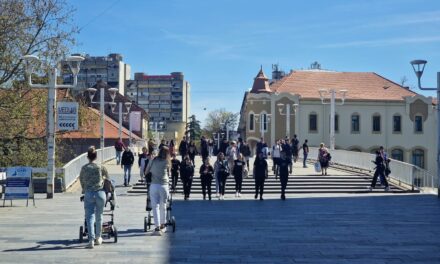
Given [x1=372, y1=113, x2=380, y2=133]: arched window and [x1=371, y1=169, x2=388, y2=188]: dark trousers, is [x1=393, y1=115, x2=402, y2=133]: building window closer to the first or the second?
[x1=372, y1=113, x2=380, y2=133]: arched window

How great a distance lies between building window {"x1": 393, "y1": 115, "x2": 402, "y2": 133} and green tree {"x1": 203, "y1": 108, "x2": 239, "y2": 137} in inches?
1959

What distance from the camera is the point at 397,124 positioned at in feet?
235

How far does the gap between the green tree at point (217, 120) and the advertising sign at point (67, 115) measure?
97871 millimetres

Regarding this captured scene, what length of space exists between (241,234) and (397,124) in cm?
6322

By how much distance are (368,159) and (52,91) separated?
18277 mm

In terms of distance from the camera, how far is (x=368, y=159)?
104 feet

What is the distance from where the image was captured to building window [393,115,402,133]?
2815 inches

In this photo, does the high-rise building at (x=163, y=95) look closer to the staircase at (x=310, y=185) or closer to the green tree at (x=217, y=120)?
the green tree at (x=217, y=120)

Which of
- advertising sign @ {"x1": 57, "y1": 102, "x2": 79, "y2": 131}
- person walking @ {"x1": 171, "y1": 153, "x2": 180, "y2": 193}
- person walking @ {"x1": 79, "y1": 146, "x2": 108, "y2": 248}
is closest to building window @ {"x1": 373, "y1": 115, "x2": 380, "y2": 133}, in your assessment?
A: person walking @ {"x1": 171, "y1": 153, "x2": 180, "y2": 193}

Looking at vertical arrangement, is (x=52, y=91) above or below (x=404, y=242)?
above

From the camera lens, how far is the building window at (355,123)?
234 ft

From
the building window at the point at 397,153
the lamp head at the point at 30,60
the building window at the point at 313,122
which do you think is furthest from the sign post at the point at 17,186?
the building window at the point at 397,153

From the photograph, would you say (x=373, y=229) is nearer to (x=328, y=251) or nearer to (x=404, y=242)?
(x=404, y=242)

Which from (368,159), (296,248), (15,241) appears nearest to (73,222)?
(15,241)
